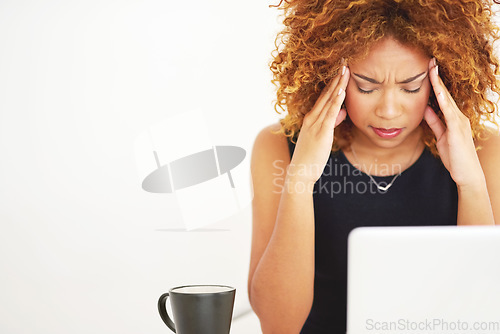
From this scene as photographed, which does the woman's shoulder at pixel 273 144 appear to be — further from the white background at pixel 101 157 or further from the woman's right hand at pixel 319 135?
the white background at pixel 101 157

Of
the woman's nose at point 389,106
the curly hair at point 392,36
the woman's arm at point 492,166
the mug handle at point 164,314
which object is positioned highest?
the curly hair at point 392,36

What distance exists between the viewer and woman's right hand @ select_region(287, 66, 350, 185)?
4.17 feet

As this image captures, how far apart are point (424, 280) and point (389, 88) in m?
0.66

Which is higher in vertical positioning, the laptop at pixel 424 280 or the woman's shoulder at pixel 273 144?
the woman's shoulder at pixel 273 144

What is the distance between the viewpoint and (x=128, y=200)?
182 cm

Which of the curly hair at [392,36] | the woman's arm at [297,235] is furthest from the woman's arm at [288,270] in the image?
the curly hair at [392,36]

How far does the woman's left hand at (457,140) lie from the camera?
127cm

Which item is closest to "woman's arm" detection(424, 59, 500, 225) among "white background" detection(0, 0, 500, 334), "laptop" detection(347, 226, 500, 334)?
"white background" detection(0, 0, 500, 334)

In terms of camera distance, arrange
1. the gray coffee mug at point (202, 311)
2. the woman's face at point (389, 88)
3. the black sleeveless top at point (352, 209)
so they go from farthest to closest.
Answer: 1. the black sleeveless top at point (352, 209)
2. the woman's face at point (389, 88)
3. the gray coffee mug at point (202, 311)

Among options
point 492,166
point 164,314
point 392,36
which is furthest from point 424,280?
point 492,166

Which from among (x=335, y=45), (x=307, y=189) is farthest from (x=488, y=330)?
(x=335, y=45)

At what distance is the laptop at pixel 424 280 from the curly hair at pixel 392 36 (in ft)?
2.25

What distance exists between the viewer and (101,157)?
170 centimetres

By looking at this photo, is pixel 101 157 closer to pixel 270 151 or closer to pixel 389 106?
pixel 270 151
